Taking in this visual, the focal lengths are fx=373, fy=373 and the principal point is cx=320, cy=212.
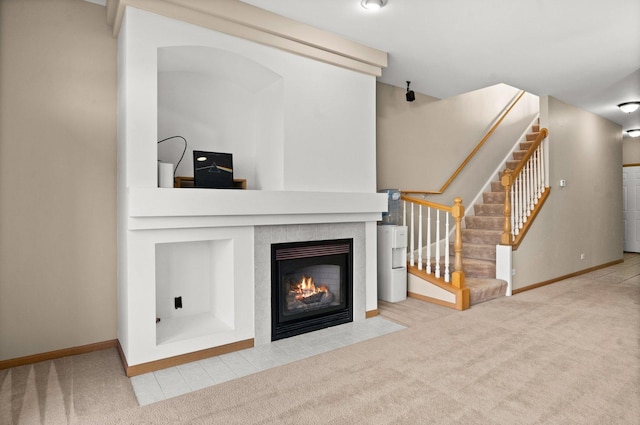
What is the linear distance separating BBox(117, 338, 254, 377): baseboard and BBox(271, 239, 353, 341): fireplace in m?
0.32

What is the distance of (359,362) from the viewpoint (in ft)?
9.20

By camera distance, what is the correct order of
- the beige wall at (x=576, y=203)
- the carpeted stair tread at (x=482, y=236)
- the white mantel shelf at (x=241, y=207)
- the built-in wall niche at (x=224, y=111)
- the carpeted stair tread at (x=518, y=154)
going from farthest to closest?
the carpeted stair tread at (x=518, y=154)
the beige wall at (x=576, y=203)
the carpeted stair tread at (x=482, y=236)
the built-in wall niche at (x=224, y=111)
the white mantel shelf at (x=241, y=207)

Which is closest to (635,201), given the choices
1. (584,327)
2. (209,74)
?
(584,327)

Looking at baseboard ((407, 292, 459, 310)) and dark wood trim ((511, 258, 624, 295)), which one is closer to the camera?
baseboard ((407, 292, 459, 310))

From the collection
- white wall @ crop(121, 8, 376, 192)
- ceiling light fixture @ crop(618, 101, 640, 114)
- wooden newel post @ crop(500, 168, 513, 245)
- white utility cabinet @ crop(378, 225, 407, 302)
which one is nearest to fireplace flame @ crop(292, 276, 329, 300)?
white wall @ crop(121, 8, 376, 192)

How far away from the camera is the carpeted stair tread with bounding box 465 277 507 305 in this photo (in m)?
4.37

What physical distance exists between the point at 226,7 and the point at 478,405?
3.32 metres

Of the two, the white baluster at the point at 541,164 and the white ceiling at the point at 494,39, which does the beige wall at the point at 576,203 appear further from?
the white ceiling at the point at 494,39

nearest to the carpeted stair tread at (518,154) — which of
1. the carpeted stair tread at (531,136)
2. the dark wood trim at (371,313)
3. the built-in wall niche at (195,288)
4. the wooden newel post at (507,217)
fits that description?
the carpeted stair tread at (531,136)

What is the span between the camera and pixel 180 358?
9.23ft

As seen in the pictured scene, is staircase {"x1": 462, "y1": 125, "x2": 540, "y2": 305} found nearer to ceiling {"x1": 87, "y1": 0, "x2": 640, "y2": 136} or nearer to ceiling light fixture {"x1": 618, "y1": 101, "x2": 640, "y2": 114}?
ceiling light fixture {"x1": 618, "y1": 101, "x2": 640, "y2": 114}

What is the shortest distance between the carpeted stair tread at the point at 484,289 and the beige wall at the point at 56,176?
12.3 feet

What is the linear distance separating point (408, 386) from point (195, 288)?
2052 millimetres

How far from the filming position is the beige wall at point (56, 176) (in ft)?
9.11
